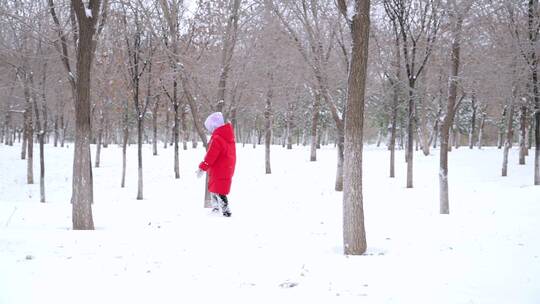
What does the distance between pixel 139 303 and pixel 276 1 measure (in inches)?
489

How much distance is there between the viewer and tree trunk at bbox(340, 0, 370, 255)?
20.3 ft

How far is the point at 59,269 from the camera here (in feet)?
16.2

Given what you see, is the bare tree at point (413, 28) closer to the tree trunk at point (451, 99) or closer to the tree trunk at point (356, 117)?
the tree trunk at point (451, 99)

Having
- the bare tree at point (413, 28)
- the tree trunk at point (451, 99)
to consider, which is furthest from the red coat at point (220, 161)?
the bare tree at point (413, 28)

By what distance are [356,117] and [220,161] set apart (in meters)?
4.24

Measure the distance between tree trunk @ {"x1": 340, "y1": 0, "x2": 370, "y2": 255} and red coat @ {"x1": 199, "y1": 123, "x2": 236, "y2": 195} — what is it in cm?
390

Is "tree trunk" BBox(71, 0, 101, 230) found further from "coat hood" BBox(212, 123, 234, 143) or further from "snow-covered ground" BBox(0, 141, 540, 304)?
"coat hood" BBox(212, 123, 234, 143)

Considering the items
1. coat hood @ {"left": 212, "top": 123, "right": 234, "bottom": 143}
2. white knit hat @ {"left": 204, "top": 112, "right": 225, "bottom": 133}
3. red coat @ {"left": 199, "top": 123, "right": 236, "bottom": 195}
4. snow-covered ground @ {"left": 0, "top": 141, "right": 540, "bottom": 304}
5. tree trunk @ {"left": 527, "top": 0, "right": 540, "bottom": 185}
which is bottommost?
snow-covered ground @ {"left": 0, "top": 141, "right": 540, "bottom": 304}

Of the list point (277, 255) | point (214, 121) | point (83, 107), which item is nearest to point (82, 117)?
point (83, 107)

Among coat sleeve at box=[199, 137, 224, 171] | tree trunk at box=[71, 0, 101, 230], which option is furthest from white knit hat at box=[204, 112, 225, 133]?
tree trunk at box=[71, 0, 101, 230]

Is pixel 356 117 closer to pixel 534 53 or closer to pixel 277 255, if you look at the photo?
pixel 277 255

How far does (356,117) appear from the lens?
6.18 m

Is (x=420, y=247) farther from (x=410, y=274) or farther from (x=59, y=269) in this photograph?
(x=59, y=269)

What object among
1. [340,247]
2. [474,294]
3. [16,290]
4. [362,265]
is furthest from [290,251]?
[16,290]
